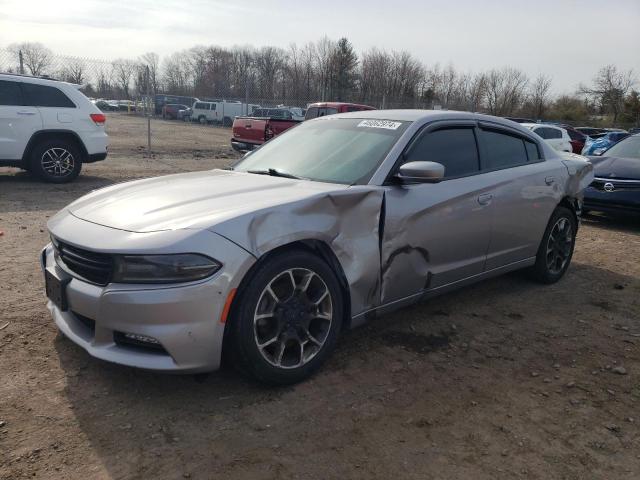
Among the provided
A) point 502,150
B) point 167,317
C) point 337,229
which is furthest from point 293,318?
point 502,150

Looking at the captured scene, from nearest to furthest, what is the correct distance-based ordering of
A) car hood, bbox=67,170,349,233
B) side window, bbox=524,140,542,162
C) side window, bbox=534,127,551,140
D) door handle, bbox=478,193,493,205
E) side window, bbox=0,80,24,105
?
car hood, bbox=67,170,349,233 < door handle, bbox=478,193,493,205 < side window, bbox=524,140,542,162 < side window, bbox=0,80,24,105 < side window, bbox=534,127,551,140

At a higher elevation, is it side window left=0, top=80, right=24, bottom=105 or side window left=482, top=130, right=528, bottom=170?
side window left=0, top=80, right=24, bottom=105

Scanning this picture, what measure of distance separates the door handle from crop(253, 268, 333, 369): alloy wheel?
5.38ft

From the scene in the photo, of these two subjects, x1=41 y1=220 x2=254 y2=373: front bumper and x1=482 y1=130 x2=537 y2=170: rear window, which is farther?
x1=482 y1=130 x2=537 y2=170: rear window

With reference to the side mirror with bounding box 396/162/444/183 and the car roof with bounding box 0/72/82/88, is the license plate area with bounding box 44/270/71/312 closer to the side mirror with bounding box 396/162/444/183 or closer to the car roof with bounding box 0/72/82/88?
the side mirror with bounding box 396/162/444/183

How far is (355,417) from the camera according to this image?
111 inches

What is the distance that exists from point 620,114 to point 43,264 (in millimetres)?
52391

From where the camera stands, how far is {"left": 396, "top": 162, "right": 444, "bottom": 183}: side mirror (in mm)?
3404

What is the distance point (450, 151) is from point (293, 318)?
1920 millimetres

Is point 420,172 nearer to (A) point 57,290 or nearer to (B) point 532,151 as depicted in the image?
(B) point 532,151

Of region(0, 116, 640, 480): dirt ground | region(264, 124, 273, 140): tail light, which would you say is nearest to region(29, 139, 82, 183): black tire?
region(0, 116, 640, 480): dirt ground

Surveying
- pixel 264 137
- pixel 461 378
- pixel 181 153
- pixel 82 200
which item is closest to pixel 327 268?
pixel 461 378

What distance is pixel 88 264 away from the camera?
9.16ft

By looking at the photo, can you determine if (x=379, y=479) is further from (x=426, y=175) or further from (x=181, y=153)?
(x=181, y=153)
